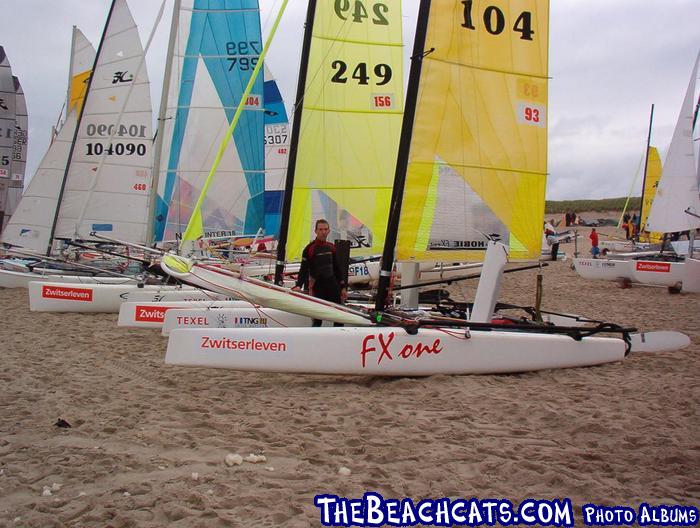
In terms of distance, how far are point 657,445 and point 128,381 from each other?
12.2 feet

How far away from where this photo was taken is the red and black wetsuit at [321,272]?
6156mm

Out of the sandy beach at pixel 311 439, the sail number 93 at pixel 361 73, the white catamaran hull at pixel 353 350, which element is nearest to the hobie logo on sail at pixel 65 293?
the sandy beach at pixel 311 439

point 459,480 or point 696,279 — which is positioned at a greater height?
point 696,279

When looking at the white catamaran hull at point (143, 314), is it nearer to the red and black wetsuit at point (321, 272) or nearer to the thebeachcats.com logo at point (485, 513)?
the red and black wetsuit at point (321, 272)

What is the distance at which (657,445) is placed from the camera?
3.44 meters

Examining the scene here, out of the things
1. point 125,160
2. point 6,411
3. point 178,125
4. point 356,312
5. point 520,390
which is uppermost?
point 178,125

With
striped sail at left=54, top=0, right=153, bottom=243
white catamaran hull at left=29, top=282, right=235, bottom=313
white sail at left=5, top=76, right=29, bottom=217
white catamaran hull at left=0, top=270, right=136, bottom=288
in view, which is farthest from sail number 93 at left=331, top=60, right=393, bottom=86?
white sail at left=5, top=76, right=29, bottom=217

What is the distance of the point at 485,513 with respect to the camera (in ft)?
8.75

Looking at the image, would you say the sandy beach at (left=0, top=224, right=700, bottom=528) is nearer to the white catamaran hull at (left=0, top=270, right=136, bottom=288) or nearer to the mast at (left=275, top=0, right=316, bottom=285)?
the mast at (left=275, top=0, right=316, bottom=285)

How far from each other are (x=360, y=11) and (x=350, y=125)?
1.54 m

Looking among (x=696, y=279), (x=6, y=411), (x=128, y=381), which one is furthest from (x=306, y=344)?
(x=696, y=279)

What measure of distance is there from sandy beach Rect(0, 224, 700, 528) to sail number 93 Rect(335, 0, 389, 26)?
5.04m

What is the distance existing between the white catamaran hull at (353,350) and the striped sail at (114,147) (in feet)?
21.8

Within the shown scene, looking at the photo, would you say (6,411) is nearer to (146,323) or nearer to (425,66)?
(146,323)
